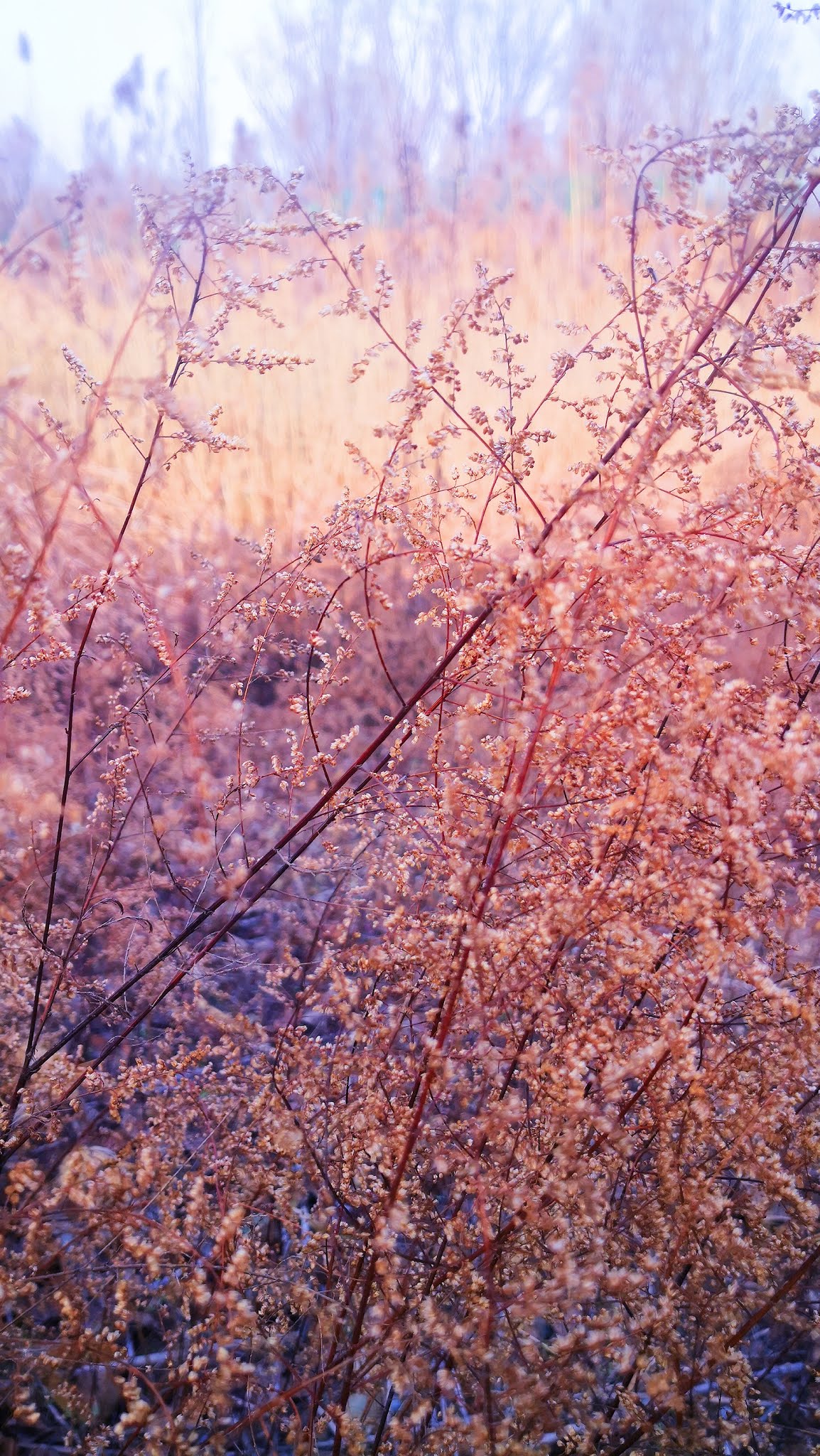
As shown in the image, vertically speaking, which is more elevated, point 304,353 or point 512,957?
point 304,353

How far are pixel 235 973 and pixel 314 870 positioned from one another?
1.01 meters

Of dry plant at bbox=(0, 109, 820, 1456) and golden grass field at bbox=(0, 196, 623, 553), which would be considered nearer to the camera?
dry plant at bbox=(0, 109, 820, 1456)

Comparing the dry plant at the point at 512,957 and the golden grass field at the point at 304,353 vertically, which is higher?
the golden grass field at the point at 304,353

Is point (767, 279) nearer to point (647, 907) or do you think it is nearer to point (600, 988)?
point (647, 907)

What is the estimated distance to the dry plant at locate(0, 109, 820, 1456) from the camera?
1008 millimetres

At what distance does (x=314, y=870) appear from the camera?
5.50 feet

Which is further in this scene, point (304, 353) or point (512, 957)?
point (304, 353)

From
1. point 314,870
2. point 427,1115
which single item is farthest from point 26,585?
point 427,1115

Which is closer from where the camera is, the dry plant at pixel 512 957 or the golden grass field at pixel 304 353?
the dry plant at pixel 512 957

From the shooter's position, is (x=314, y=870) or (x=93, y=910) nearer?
(x=314, y=870)

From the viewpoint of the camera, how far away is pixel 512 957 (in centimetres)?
116

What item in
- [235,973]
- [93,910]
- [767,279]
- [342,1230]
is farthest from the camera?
[235,973]

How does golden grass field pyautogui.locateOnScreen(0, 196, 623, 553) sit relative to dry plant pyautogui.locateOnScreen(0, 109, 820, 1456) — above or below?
above

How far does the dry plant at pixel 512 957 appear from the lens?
1.01 m
